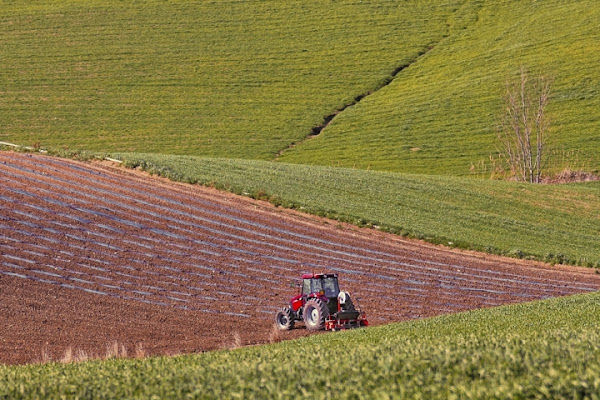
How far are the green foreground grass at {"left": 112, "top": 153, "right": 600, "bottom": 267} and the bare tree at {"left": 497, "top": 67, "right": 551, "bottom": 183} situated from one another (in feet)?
29.4

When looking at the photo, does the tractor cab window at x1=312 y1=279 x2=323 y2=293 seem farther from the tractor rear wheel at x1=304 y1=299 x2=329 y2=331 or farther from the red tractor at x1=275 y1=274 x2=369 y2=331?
the tractor rear wheel at x1=304 y1=299 x2=329 y2=331

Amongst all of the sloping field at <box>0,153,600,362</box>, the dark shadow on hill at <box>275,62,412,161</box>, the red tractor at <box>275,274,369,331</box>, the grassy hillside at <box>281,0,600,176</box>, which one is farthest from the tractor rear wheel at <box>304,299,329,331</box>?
the dark shadow on hill at <box>275,62,412,161</box>

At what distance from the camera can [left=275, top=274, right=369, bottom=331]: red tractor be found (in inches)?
874

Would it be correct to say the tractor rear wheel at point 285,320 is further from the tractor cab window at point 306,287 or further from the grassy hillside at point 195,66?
the grassy hillside at point 195,66

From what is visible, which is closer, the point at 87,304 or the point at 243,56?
the point at 87,304

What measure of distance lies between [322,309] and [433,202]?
20.0 meters

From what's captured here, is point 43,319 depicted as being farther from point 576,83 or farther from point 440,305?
point 576,83

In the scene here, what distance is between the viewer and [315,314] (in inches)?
899

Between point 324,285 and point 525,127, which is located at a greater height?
point 525,127

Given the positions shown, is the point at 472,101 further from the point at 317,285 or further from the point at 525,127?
the point at 317,285

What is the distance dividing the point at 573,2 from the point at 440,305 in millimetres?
63118

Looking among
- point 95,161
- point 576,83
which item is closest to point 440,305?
point 95,161

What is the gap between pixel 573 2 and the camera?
8312 cm

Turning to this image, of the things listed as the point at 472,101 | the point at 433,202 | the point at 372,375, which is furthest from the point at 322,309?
the point at 472,101
